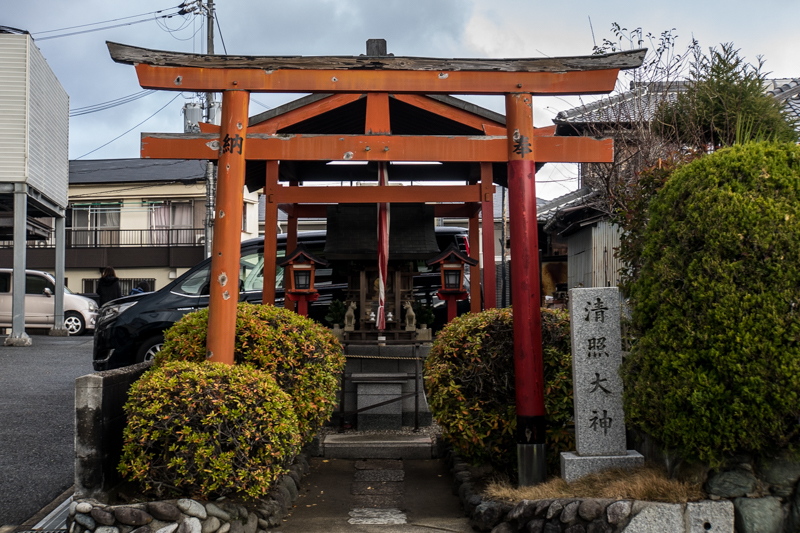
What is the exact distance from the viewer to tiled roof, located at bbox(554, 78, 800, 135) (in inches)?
445

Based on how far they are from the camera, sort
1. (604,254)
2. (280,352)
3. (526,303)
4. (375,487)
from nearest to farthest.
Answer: (526,303) < (280,352) < (375,487) < (604,254)

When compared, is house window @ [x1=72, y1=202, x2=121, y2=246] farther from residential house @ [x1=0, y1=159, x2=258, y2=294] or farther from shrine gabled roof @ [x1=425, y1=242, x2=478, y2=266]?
shrine gabled roof @ [x1=425, y1=242, x2=478, y2=266]

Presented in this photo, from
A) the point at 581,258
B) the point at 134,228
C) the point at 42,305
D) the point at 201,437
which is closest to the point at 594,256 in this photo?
the point at 581,258

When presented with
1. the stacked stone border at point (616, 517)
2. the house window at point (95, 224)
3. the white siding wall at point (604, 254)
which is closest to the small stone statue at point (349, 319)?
the stacked stone border at point (616, 517)

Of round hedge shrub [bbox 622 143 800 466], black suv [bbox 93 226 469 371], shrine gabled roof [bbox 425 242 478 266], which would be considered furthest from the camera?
black suv [bbox 93 226 469 371]

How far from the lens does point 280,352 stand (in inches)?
215

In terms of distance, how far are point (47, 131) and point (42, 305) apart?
5.02m

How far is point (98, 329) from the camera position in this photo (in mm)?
9156

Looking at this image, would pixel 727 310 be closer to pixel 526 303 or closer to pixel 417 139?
pixel 526 303

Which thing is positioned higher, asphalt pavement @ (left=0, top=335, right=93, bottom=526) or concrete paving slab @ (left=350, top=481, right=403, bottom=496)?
asphalt pavement @ (left=0, top=335, right=93, bottom=526)

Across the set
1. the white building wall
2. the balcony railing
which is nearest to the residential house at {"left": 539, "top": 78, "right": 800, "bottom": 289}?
the balcony railing

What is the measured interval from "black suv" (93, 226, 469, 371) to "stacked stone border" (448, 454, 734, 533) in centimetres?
539

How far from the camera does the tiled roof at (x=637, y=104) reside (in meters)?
11.3

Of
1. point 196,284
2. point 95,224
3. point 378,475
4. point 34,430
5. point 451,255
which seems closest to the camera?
point 378,475
